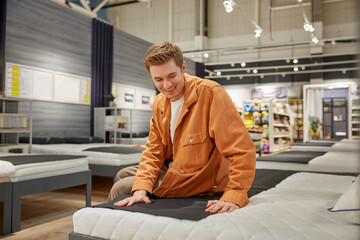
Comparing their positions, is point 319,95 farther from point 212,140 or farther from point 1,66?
point 212,140

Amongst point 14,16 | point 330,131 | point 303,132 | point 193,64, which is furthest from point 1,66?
point 330,131

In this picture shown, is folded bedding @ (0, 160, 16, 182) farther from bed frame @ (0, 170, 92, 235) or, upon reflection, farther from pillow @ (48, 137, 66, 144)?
pillow @ (48, 137, 66, 144)

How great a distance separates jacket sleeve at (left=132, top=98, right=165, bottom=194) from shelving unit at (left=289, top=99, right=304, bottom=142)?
1333cm

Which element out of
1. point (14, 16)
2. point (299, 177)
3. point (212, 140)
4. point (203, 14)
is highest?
point (203, 14)

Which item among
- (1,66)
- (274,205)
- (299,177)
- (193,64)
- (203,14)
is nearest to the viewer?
(274,205)

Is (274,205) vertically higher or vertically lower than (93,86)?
lower

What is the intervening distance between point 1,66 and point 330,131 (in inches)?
522

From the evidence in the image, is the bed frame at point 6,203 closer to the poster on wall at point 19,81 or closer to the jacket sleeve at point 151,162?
the jacket sleeve at point 151,162

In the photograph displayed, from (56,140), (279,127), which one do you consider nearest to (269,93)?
(279,127)

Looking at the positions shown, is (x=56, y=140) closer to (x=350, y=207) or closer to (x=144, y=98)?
(x=144, y=98)

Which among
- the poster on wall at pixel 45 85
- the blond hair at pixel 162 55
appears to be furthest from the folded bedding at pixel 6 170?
the poster on wall at pixel 45 85

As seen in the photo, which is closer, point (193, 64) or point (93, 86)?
point (93, 86)

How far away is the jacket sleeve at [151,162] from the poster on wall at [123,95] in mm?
6434

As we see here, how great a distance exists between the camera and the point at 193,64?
38.4 ft
